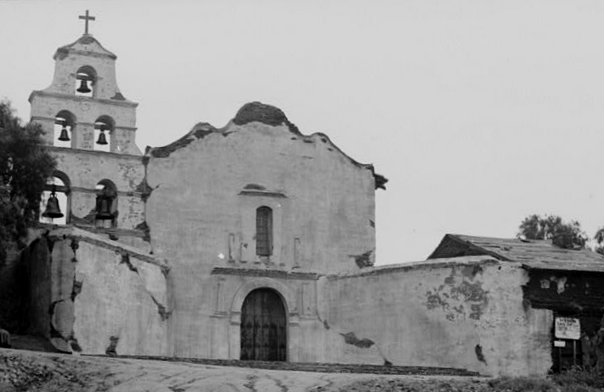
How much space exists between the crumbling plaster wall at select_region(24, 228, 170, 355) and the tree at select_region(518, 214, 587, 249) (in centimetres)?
2571

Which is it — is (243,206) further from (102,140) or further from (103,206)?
(102,140)

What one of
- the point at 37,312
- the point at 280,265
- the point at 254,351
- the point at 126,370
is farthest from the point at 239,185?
the point at 126,370

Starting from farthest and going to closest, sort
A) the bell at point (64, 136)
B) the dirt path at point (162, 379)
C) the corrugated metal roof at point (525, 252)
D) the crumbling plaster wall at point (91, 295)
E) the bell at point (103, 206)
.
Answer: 1. the bell at point (64, 136)
2. the corrugated metal roof at point (525, 252)
3. the bell at point (103, 206)
4. the crumbling plaster wall at point (91, 295)
5. the dirt path at point (162, 379)

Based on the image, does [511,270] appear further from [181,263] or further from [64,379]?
[64,379]

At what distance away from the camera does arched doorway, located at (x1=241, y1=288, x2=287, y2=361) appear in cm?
3597

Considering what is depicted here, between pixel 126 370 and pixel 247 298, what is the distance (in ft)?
42.5

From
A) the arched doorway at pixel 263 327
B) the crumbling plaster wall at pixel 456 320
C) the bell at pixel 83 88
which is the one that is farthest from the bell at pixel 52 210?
the crumbling plaster wall at pixel 456 320

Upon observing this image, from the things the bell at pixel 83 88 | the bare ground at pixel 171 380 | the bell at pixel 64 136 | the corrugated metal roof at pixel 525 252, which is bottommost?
the bare ground at pixel 171 380

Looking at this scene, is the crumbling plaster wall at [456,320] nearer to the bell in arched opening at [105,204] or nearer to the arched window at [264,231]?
the arched window at [264,231]

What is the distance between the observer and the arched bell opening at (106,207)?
3481cm

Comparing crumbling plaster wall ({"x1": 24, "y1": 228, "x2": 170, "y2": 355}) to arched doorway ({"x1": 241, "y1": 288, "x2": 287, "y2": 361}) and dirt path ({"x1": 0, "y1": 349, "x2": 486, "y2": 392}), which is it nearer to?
arched doorway ({"x1": 241, "y1": 288, "x2": 287, "y2": 361})

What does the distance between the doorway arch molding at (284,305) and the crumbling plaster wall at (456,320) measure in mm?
1884

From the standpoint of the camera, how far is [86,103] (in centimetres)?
3688

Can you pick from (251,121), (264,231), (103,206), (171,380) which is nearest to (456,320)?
(264,231)
